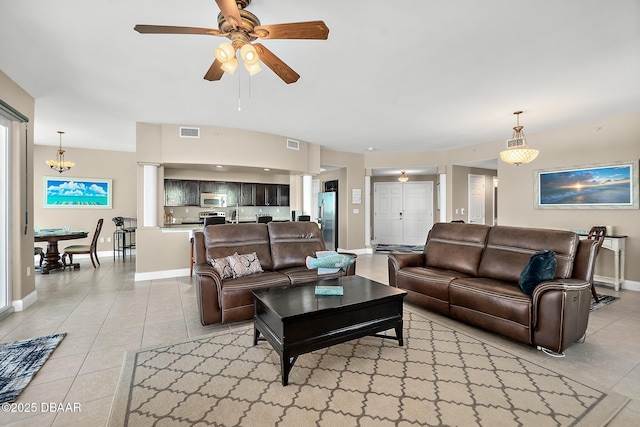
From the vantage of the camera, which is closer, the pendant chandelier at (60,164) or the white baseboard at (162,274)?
the white baseboard at (162,274)

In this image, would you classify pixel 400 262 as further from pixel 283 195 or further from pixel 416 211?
pixel 416 211

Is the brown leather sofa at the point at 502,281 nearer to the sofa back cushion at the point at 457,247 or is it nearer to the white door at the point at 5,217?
the sofa back cushion at the point at 457,247

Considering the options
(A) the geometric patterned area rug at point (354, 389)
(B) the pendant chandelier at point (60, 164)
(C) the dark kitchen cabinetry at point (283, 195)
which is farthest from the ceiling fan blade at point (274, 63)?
(B) the pendant chandelier at point (60, 164)

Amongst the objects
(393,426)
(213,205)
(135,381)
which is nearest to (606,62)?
(393,426)

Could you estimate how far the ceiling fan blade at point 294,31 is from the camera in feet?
6.04

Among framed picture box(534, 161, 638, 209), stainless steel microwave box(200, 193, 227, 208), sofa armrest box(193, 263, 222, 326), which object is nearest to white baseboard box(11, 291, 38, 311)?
sofa armrest box(193, 263, 222, 326)

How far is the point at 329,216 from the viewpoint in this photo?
847 cm

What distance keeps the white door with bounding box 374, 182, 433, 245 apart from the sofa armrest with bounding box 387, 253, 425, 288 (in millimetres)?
6089

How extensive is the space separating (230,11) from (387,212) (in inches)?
348

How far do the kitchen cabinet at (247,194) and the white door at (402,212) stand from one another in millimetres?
4441

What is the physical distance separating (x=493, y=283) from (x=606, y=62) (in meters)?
→ 2.55

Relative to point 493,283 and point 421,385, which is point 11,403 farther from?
point 493,283

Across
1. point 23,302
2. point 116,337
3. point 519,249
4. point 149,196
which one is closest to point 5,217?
point 23,302

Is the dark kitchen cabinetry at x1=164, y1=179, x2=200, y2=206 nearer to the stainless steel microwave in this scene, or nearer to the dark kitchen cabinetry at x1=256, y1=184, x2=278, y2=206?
the stainless steel microwave
